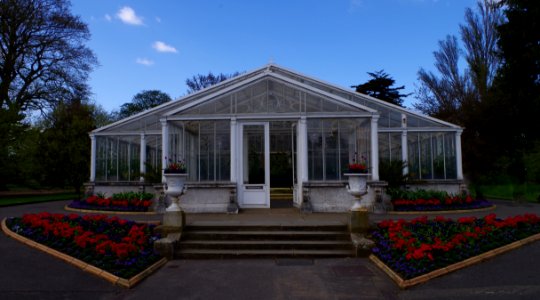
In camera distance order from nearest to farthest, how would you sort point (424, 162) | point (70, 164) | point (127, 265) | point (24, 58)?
point (127, 265) < point (424, 162) < point (70, 164) < point (24, 58)

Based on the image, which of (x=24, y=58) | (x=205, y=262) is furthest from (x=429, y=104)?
(x=24, y=58)

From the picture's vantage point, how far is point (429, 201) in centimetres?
1248

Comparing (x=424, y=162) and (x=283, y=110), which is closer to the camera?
(x=283, y=110)

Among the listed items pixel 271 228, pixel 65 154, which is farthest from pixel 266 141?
pixel 65 154

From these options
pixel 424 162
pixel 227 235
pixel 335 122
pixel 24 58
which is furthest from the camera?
pixel 24 58

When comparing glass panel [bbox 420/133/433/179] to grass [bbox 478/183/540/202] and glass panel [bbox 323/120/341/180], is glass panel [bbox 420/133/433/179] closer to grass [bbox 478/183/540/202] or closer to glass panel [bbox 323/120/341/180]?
grass [bbox 478/183/540/202]

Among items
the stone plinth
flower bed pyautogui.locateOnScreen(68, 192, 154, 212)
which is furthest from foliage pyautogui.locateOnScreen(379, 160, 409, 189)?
flower bed pyautogui.locateOnScreen(68, 192, 154, 212)

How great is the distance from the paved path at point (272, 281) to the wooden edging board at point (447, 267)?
9 centimetres

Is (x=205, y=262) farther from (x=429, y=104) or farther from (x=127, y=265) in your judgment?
(x=429, y=104)

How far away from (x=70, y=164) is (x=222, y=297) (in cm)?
1918

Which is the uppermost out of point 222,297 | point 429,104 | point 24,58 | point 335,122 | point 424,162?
point 24,58

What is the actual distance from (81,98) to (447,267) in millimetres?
27815

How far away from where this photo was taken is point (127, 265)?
630 centimetres

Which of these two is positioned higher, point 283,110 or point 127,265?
point 283,110
